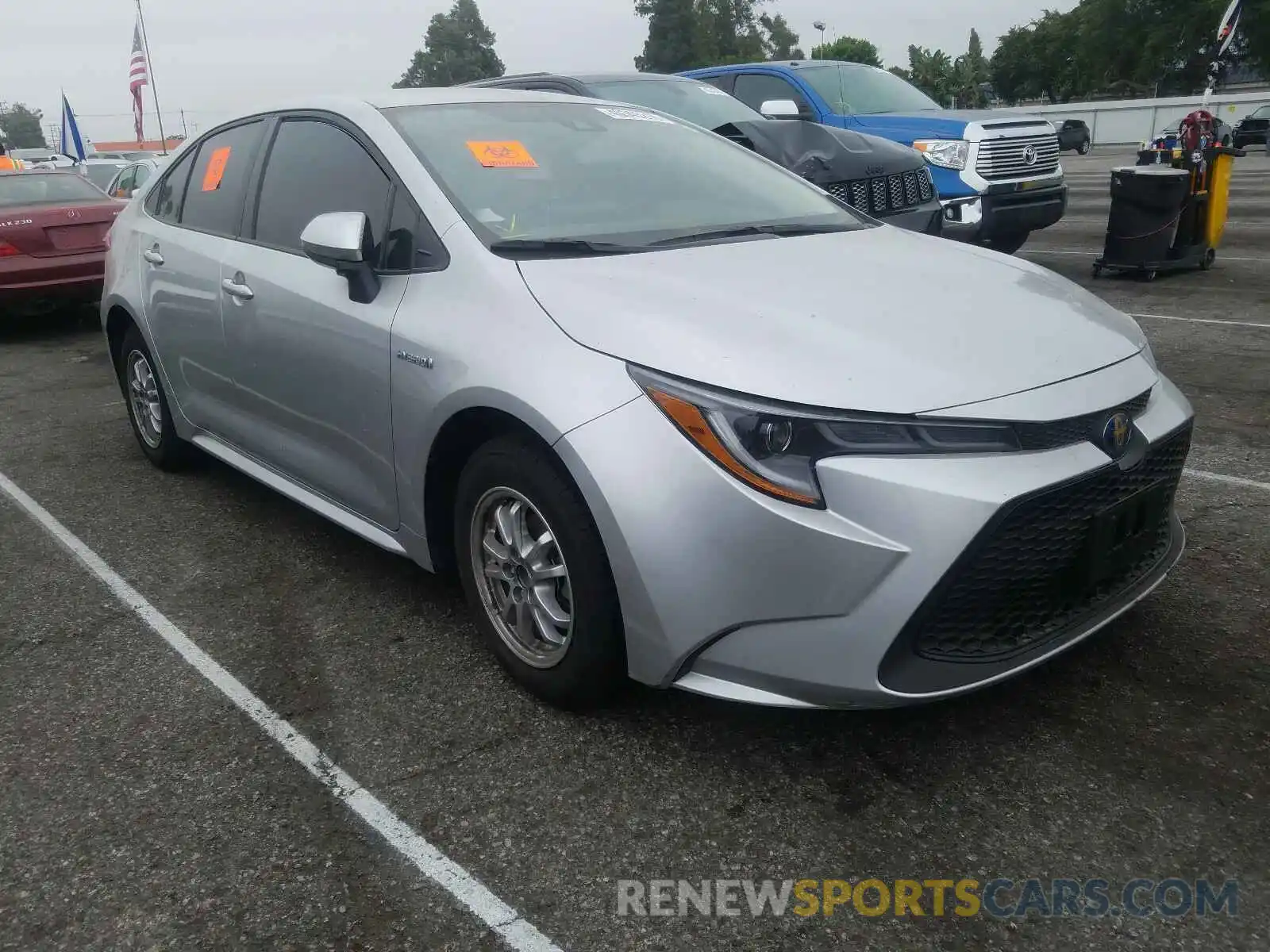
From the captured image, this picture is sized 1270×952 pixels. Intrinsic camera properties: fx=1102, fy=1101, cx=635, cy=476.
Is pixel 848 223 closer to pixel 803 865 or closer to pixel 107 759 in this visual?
pixel 803 865

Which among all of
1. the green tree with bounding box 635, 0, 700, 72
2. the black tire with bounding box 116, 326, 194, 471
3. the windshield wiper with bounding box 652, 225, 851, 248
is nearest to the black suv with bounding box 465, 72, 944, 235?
the black tire with bounding box 116, 326, 194, 471

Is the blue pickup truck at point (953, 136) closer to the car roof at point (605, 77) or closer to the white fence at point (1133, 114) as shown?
the car roof at point (605, 77)

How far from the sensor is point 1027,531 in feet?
→ 7.63

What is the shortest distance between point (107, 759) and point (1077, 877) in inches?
91.1

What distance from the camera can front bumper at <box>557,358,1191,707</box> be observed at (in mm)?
2227

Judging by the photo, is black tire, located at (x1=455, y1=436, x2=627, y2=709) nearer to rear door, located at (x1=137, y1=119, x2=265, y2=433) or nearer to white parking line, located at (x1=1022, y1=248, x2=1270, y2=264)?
rear door, located at (x1=137, y1=119, x2=265, y2=433)

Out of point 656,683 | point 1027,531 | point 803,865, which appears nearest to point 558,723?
point 656,683

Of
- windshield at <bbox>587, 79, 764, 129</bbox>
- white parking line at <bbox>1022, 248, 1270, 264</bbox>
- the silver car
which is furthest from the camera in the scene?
white parking line at <bbox>1022, 248, 1270, 264</bbox>

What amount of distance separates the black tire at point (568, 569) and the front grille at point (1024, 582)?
2.31ft

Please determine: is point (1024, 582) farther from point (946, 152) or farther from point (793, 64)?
point (793, 64)

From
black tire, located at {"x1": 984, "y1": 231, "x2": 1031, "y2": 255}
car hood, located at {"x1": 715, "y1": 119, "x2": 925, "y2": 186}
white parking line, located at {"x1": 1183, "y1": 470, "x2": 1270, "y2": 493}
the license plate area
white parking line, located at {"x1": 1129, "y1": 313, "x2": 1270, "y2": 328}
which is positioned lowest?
white parking line, located at {"x1": 1129, "y1": 313, "x2": 1270, "y2": 328}

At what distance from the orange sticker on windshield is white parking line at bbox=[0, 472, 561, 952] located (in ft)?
5.59

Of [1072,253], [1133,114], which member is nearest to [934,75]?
[1133,114]

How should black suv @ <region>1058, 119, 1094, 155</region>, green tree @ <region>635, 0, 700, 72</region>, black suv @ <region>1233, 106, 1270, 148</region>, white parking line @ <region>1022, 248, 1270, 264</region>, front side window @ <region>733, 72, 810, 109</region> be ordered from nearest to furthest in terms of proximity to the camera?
front side window @ <region>733, 72, 810, 109</region> < white parking line @ <region>1022, 248, 1270, 264</region> < black suv @ <region>1233, 106, 1270, 148</region> < black suv @ <region>1058, 119, 1094, 155</region> < green tree @ <region>635, 0, 700, 72</region>
